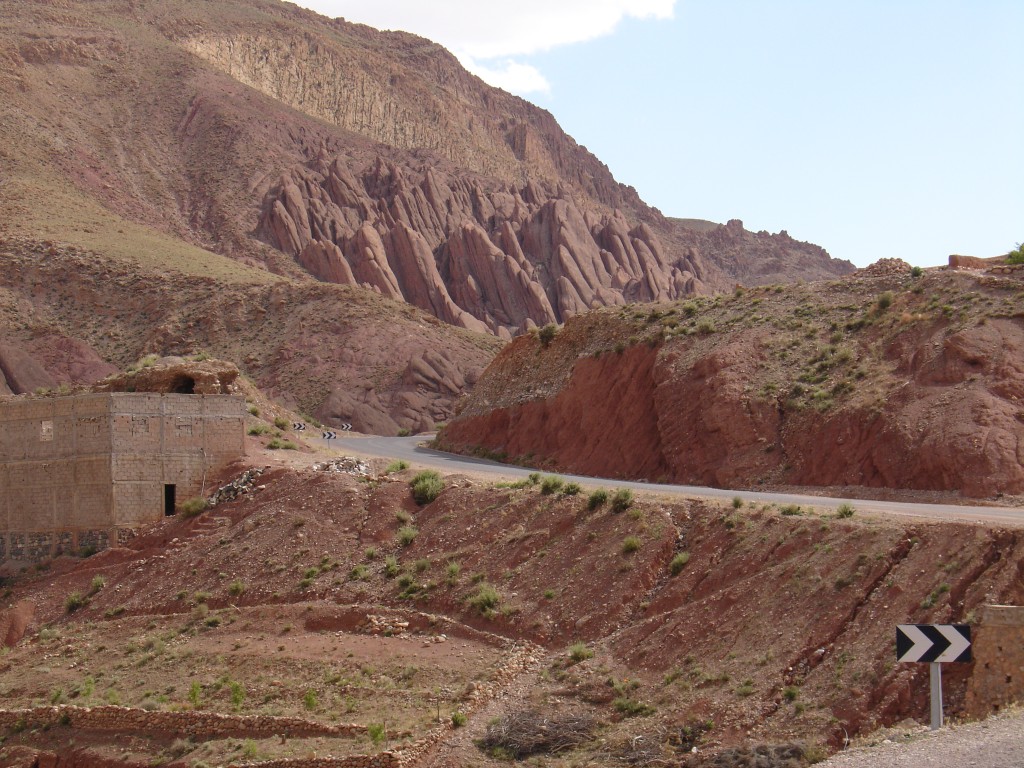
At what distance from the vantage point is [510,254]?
5044 inches

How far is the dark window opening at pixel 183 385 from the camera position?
41.9 metres

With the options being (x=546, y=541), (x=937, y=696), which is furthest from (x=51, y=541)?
(x=937, y=696)

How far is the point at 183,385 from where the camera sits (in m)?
42.2

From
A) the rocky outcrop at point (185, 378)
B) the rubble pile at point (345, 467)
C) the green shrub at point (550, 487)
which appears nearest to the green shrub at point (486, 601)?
the green shrub at point (550, 487)

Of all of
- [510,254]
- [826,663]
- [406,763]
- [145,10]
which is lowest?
[406,763]

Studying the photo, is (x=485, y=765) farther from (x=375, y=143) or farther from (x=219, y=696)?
(x=375, y=143)

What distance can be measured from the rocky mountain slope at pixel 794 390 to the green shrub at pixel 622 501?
24.5ft

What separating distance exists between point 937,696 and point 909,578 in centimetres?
582

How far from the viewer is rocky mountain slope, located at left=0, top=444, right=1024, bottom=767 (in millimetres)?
21484

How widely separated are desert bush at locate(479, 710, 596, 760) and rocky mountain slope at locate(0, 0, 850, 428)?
53795mm

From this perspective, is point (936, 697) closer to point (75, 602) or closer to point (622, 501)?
point (622, 501)

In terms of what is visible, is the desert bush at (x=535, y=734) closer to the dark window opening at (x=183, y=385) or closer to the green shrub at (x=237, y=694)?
the green shrub at (x=237, y=694)

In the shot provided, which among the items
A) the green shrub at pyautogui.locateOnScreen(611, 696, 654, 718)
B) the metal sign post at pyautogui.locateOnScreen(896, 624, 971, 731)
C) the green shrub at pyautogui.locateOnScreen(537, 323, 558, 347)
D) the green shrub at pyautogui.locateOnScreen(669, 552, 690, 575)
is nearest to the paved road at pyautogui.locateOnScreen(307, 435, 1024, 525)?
the green shrub at pyautogui.locateOnScreen(669, 552, 690, 575)

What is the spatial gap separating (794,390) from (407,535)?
1230 centimetres
